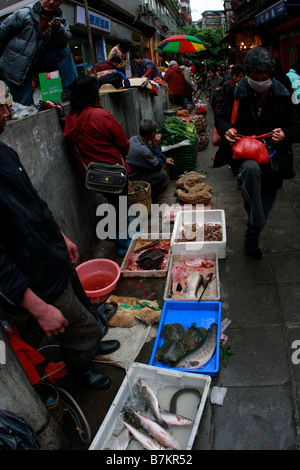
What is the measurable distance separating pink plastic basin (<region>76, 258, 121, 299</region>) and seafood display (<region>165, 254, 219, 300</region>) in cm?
72

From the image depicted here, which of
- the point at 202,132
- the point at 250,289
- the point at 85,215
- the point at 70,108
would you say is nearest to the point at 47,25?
the point at 70,108

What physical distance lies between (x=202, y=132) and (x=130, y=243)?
680 cm

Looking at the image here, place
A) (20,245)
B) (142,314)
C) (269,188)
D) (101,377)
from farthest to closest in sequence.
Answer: (269,188)
(142,314)
(101,377)
(20,245)

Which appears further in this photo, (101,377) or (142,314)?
(142,314)

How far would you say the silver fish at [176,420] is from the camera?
2.27m

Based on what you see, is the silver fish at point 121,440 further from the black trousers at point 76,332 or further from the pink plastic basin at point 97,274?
the pink plastic basin at point 97,274

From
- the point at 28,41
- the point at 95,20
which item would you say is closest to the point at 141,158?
the point at 28,41

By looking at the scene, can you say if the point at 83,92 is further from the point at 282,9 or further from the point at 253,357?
the point at 282,9

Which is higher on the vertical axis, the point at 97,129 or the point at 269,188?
the point at 97,129

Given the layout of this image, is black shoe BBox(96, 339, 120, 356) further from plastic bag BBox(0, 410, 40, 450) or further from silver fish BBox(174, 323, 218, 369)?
plastic bag BBox(0, 410, 40, 450)

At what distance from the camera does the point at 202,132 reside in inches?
409

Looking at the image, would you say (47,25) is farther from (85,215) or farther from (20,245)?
(20,245)

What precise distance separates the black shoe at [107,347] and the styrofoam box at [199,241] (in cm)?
161

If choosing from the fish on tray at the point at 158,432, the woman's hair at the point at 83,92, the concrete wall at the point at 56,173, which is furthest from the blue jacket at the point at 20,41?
the fish on tray at the point at 158,432
